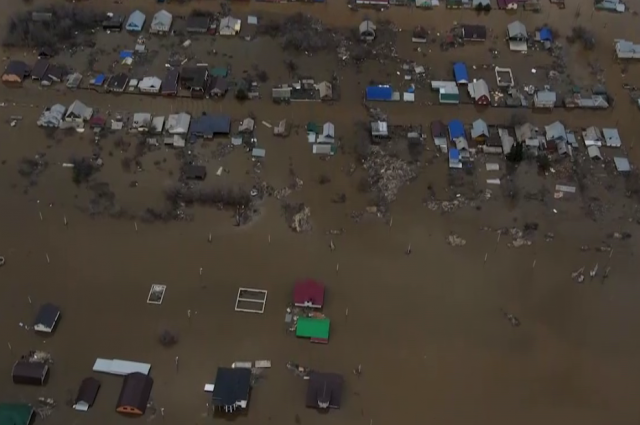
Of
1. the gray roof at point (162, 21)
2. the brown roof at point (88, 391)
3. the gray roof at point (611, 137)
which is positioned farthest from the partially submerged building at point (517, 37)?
the brown roof at point (88, 391)

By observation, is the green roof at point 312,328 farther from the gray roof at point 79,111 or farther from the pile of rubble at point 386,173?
the gray roof at point 79,111

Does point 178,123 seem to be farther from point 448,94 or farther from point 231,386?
point 231,386

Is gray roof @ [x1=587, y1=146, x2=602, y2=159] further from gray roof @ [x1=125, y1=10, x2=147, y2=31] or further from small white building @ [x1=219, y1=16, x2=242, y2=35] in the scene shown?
gray roof @ [x1=125, y1=10, x2=147, y2=31]

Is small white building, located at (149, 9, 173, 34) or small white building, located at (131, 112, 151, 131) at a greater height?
small white building, located at (149, 9, 173, 34)

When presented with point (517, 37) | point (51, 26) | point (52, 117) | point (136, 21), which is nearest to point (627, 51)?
point (517, 37)

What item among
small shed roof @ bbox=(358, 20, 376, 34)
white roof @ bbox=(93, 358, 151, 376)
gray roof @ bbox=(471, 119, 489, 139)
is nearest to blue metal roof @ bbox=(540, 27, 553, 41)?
gray roof @ bbox=(471, 119, 489, 139)

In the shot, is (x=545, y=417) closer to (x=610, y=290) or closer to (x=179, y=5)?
(x=610, y=290)

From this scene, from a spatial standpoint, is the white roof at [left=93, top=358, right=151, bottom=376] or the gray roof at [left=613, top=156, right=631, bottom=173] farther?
the gray roof at [left=613, top=156, right=631, bottom=173]
